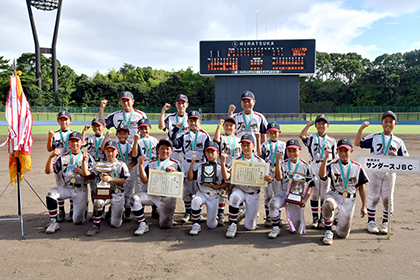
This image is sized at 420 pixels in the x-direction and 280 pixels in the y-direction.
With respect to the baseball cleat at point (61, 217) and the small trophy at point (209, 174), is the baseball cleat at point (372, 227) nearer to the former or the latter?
the small trophy at point (209, 174)

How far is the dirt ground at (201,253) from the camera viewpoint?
176 inches

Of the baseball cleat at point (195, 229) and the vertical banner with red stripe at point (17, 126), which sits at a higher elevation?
the vertical banner with red stripe at point (17, 126)

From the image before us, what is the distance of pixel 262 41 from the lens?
36312 millimetres

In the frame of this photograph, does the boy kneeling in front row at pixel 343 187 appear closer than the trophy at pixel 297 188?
Yes

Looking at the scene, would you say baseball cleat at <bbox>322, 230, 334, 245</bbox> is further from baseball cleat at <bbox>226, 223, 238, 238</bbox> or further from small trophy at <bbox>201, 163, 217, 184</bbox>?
small trophy at <bbox>201, 163, 217, 184</bbox>

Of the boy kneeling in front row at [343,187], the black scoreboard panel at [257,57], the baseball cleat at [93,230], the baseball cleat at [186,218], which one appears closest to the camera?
the boy kneeling in front row at [343,187]

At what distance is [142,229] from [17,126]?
3.13 m

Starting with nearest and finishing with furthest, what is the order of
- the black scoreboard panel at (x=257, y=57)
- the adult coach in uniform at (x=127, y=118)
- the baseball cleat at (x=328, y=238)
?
the baseball cleat at (x=328, y=238) < the adult coach in uniform at (x=127, y=118) < the black scoreboard panel at (x=257, y=57)

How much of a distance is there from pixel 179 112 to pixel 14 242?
4.16 m

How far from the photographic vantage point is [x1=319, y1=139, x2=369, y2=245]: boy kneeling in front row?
Result: 5.73m

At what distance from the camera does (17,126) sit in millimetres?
6160

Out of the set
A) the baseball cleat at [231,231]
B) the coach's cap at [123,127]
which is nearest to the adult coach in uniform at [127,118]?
the coach's cap at [123,127]

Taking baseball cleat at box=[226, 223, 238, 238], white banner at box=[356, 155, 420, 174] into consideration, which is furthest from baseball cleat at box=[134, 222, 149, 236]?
white banner at box=[356, 155, 420, 174]

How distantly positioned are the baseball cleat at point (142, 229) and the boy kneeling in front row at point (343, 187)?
3315 millimetres
